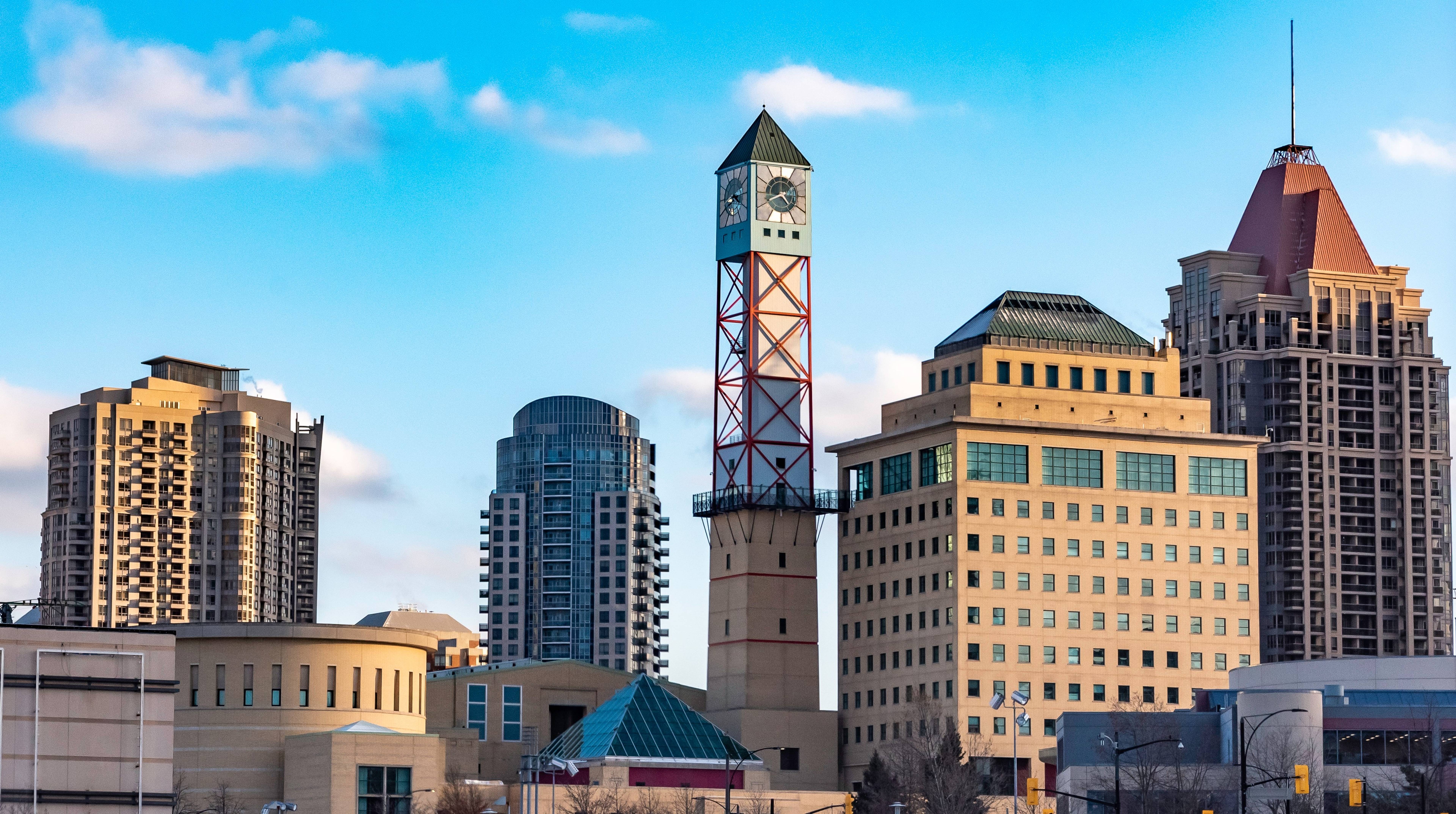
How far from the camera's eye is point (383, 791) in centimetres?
15900

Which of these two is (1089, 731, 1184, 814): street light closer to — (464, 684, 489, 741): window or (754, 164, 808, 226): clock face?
(754, 164, 808, 226): clock face

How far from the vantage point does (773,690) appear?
183 metres

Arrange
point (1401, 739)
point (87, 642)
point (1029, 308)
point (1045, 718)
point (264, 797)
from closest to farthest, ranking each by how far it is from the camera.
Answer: point (87, 642), point (1401, 739), point (264, 797), point (1045, 718), point (1029, 308)

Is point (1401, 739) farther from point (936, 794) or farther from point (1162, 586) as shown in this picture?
point (1162, 586)

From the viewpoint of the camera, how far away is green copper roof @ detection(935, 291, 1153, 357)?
18975cm

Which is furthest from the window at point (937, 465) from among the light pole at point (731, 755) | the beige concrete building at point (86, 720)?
the beige concrete building at point (86, 720)

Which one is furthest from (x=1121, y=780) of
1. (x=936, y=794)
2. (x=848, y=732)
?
(x=848, y=732)

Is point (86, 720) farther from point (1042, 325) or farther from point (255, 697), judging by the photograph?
point (1042, 325)

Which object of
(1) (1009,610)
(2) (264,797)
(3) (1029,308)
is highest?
(3) (1029,308)

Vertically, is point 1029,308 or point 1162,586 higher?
point 1029,308

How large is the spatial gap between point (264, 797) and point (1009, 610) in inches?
2220

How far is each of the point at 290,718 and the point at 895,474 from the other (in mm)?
52291

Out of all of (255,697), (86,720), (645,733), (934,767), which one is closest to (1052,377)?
(645,733)

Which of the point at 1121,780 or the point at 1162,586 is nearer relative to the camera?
the point at 1121,780
